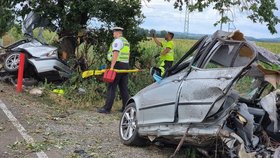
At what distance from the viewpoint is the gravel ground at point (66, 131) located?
20.8 feet

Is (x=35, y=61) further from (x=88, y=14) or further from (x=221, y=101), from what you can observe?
(x=221, y=101)

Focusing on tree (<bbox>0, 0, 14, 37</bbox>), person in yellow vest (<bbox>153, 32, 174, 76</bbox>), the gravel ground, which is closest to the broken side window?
the gravel ground

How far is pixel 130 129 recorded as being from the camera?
6.84 m

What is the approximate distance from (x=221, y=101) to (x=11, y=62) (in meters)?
8.14

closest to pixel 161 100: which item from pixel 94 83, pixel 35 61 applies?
pixel 94 83

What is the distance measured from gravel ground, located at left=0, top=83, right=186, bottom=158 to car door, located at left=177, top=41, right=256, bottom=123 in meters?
1.33

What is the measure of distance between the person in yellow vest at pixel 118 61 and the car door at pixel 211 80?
12.4 feet

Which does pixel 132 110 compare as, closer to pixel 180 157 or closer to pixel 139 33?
pixel 180 157

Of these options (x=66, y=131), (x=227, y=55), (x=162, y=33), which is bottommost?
(x=66, y=131)

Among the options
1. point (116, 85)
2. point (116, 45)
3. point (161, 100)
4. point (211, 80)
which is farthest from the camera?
point (116, 85)

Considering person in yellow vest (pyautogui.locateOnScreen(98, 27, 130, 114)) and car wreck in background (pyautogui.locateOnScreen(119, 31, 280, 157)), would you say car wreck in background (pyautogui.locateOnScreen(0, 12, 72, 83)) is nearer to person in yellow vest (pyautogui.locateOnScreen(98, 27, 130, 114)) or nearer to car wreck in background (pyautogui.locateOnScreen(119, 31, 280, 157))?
person in yellow vest (pyautogui.locateOnScreen(98, 27, 130, 114))

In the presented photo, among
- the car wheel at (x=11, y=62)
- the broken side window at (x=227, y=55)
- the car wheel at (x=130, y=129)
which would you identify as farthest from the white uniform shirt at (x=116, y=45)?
the broken side window at (x=227, y=55)

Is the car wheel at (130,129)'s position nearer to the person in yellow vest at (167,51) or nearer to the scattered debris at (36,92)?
the scattered debris at (36,92)

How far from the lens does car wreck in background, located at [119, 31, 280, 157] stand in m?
4.89
